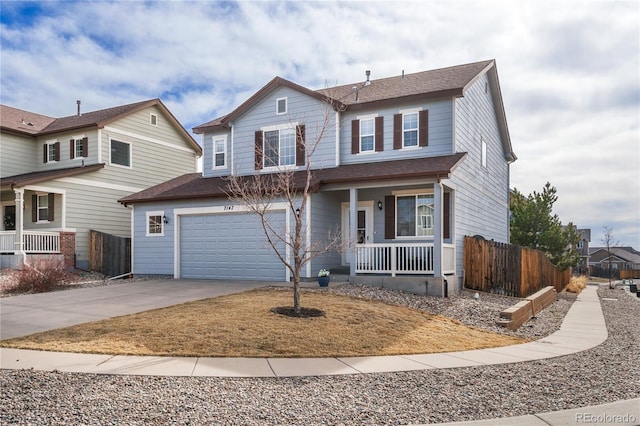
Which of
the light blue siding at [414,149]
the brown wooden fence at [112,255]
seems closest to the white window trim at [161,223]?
the brown wooden fence at [112,255]

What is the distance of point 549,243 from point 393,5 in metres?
20.5

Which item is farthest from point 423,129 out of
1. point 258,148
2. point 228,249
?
point 228,249

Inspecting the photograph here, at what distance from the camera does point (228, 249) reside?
56.9 feet

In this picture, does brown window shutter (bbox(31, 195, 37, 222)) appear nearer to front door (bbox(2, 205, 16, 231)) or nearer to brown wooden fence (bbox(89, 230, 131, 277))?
front door (bbox(2, 205, 16, 231))

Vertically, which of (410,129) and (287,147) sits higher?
(410,129)

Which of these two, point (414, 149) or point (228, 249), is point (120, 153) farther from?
point (414, 149)

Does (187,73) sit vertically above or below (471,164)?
above

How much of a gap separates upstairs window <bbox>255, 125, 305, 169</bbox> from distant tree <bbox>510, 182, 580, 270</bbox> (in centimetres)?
1685

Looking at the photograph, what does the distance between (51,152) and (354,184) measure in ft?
58.3

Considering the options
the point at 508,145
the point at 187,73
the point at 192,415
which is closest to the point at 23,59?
the point at 187,73

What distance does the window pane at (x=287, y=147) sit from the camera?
59.1ft

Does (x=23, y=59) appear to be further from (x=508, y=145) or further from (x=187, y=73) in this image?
(x=508, y=145)

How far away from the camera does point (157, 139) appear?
86.6ft

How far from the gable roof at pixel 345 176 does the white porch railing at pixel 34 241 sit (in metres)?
4.28
